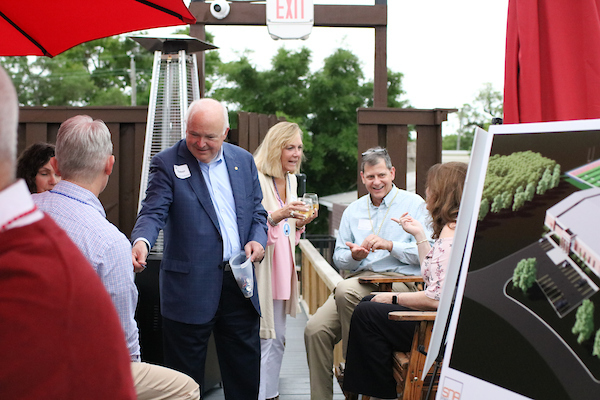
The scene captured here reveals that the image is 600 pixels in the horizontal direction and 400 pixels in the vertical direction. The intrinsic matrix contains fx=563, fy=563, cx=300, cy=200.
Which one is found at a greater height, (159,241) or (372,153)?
(372,153)

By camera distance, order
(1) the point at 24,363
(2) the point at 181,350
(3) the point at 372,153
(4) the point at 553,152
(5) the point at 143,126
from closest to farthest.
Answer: (1) the point at 24,363 → (4) the point at 553,152 → (2) the point at 181,350 → (3) the point at 372,153 → (5) the point at 143,126

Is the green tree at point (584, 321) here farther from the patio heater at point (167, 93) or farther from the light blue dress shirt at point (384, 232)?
the patio heater at point (167, 93)

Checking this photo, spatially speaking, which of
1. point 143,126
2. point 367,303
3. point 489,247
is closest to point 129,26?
point 143,126

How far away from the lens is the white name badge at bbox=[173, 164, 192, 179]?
2.63 meters

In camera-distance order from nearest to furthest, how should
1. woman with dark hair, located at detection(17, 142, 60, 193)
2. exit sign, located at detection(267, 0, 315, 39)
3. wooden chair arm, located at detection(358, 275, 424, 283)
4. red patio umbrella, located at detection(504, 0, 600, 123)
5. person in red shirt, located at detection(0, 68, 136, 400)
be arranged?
person in red shirt, located at detection(0, 68, 136, 400)
red patio umbrella, located at detection(504, 0, 600, 123)
woman with dark hair, located at detection(17, 142, 60, 193)
wooden chair arm, located at detection(358, 275, 424, 283)
exit sign, located at detection(267, 0, 315, 39)

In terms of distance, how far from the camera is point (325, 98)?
2005cm

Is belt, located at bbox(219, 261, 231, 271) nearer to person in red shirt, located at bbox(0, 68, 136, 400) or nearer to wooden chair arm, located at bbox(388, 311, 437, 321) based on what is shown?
wooden chair arm, located at bbox(388, 311, 437, 321)

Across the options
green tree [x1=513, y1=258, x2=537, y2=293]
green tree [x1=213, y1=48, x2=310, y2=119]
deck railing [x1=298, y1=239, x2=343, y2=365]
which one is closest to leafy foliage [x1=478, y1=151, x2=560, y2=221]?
green tree [x1=513, y1=258, x2=537, y2=293]

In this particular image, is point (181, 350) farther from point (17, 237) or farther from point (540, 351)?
point (17, 237)

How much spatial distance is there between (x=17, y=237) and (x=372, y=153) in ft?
9.39

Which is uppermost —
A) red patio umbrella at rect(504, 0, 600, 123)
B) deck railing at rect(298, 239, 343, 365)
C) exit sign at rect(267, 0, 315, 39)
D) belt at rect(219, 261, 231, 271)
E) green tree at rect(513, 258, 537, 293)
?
exit sign at rect(267, 0, 315, 39)

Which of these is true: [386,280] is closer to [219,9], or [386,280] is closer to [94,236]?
[94,236]

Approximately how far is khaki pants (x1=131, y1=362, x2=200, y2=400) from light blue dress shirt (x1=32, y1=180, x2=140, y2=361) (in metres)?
0.21

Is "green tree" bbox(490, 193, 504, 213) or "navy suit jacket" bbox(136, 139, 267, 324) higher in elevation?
"green tree" bbox(490, 193, 504, 213)
